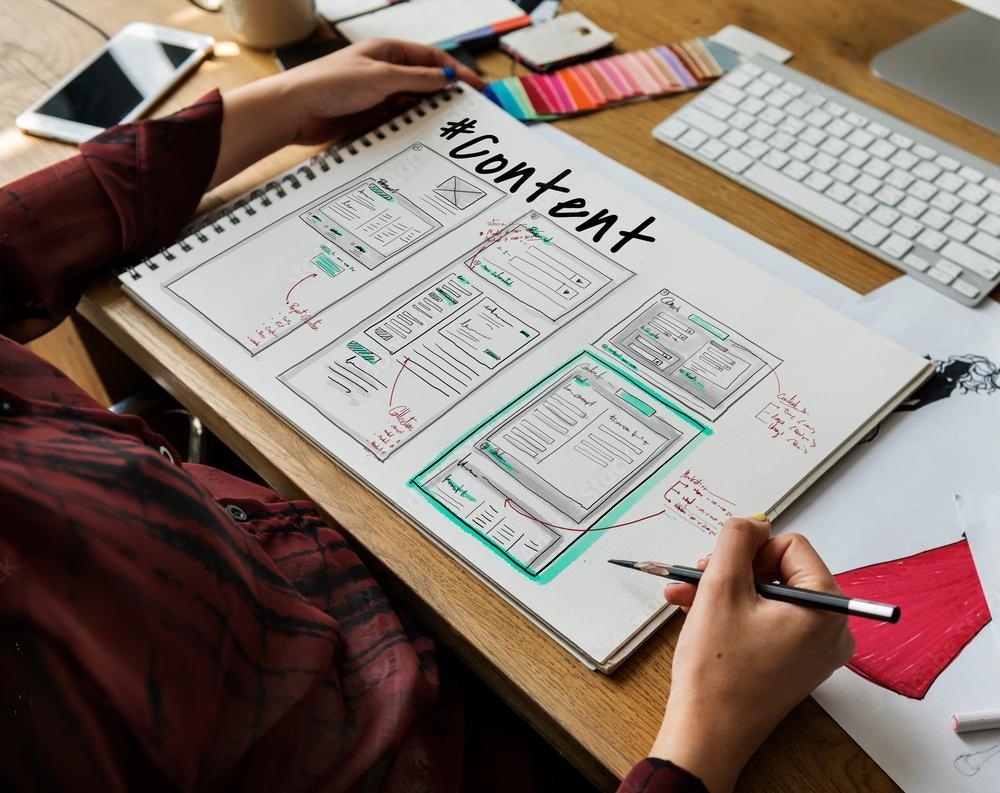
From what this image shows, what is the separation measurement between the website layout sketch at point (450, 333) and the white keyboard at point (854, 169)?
195 mm

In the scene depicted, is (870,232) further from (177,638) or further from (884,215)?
(177,638)

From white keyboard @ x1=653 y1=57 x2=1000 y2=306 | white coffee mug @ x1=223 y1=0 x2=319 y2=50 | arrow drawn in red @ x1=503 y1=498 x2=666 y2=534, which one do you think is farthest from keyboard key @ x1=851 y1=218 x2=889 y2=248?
white coffee mug @ x1=223 y1=0 x2=319 y2=50

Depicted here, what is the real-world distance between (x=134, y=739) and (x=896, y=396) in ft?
1.68

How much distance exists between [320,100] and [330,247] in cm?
17

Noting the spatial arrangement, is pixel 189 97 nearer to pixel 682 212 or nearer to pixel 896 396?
pixel 682 212

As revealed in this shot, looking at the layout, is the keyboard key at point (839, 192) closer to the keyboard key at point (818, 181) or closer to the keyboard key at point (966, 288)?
the keyboard key at point (818, 181)

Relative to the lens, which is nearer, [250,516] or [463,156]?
[250,516]

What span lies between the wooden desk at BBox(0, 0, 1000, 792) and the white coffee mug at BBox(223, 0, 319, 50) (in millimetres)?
19

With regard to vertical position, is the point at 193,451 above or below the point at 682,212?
below

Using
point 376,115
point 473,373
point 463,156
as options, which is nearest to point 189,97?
point 376,115

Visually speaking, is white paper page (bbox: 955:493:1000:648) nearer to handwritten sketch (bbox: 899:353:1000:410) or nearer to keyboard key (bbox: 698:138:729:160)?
handwritten sketch (bbox: 899:353:1000:410)

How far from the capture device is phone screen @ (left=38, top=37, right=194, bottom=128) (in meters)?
0.85

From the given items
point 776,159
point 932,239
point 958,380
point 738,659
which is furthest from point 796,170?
point 738,659

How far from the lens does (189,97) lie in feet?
2.89
